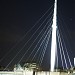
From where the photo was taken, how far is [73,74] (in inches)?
779

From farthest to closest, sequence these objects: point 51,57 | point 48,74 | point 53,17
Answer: point 53,17, point 51,57, point 48,74

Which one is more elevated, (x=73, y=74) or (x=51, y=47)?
(x=51, y=47)

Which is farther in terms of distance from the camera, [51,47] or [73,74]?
[51,47]

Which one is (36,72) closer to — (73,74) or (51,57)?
(51,57)

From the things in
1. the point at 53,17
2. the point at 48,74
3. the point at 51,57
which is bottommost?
the point at 48,74

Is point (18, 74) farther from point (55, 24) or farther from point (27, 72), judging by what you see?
point (55, 24)

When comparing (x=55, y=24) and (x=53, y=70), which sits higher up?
(x=55, y=24)

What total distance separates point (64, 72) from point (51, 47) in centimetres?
285

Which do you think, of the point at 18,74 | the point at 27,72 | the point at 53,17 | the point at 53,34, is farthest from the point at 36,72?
the point at 53,17

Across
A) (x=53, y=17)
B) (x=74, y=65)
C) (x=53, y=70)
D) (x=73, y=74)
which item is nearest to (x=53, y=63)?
(x=53, y=70)

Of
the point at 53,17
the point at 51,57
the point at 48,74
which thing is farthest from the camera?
the point at 53,17

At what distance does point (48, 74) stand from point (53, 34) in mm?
4334

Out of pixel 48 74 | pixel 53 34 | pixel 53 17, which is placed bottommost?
pixel 48 74

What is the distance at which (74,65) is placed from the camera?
76.4 ft
